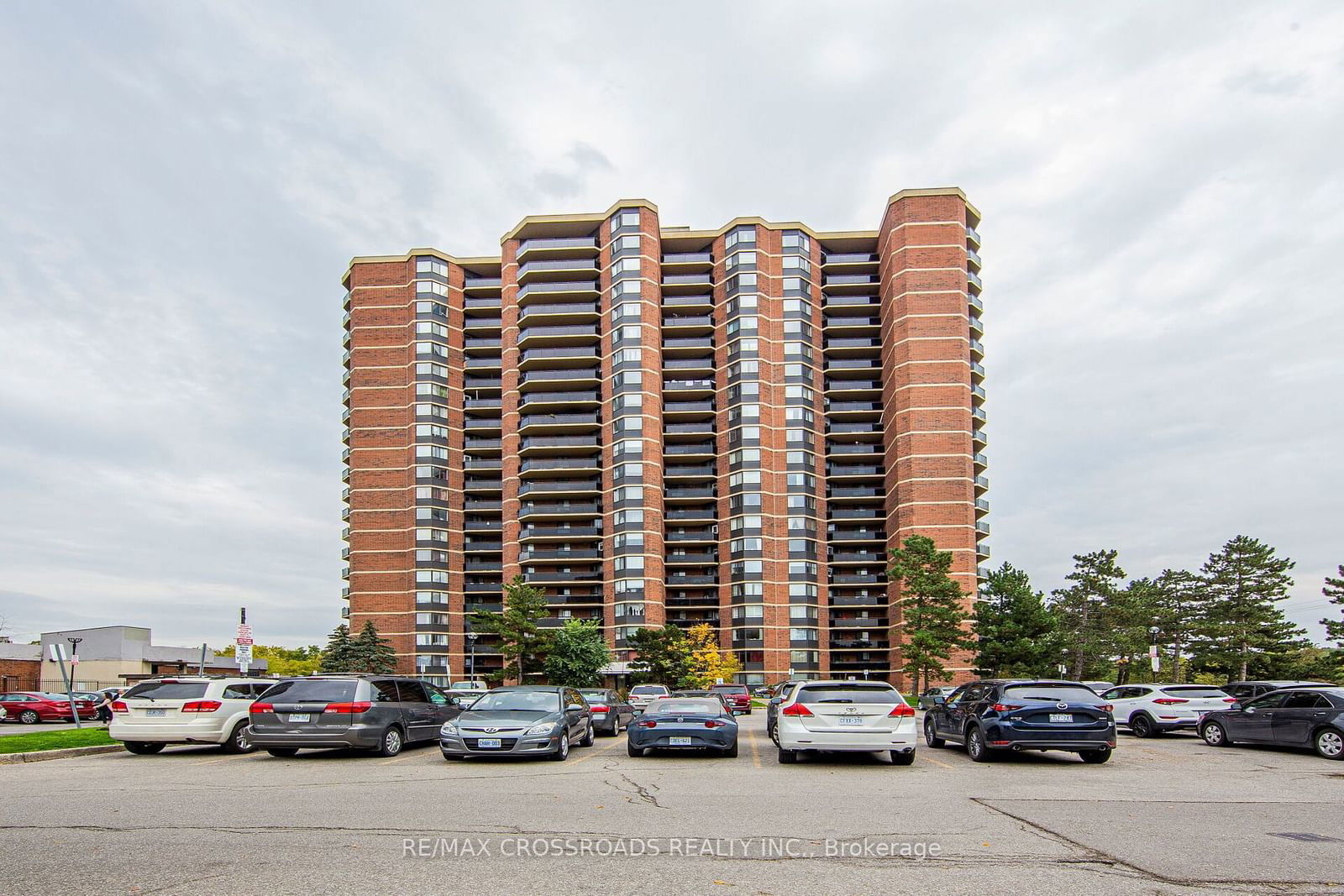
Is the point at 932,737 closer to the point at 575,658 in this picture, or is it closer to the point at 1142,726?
the point at 1142,726

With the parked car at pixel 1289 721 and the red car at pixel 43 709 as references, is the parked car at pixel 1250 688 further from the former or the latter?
the red car at pixel 43 709

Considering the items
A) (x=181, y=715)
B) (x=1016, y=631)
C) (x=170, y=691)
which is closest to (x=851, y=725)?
(x=181, y=715)

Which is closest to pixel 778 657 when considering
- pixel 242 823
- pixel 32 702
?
pixel 32 702

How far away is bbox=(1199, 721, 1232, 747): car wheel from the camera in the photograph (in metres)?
21.7

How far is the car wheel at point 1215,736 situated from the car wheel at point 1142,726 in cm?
337

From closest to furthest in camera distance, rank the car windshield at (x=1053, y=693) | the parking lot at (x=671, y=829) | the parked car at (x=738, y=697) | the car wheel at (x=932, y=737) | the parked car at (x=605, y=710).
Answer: the parking lot at (x=671, y=829), the car windshield at (x=1053, y=693), the car wheel at (x=932, y=737), the parked car at (x=605, y=710), the parked car at (x=738, y=697)

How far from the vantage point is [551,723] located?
1698 cm

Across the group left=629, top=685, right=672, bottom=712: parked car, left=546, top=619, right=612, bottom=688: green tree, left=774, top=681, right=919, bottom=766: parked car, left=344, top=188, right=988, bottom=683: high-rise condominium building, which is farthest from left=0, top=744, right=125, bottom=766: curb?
left=344, top=188, right=988, bottom=683: high-rise condominium building

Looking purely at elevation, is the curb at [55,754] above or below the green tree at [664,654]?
above

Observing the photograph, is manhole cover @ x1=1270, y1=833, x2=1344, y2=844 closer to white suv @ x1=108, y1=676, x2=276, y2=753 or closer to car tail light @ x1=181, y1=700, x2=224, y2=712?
white suv @ x1=108, y1=676, x2=276, y2=753

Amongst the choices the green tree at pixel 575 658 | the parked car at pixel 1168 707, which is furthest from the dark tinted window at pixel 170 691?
the green tree at pixel 575 658

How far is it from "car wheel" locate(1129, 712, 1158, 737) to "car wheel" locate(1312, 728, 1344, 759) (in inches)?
283

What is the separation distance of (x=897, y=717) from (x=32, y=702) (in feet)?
126

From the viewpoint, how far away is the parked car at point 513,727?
53.6ft
